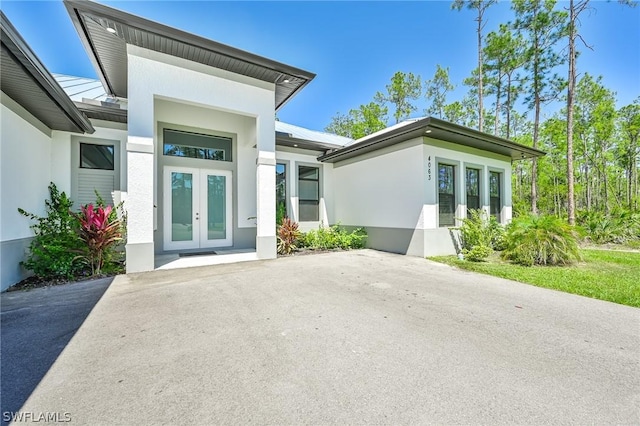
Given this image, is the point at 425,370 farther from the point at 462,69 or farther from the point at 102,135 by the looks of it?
the point at 462,69

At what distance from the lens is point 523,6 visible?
14.2m

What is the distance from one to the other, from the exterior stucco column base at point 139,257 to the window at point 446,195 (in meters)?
7.97

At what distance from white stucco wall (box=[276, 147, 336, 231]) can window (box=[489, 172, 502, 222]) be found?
6.02 meters

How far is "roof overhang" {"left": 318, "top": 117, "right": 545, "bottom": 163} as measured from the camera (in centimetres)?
709

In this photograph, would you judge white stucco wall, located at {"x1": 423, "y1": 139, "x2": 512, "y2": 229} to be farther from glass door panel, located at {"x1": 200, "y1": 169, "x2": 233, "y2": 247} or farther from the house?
glass door panel, located at {"x1": 200, "y1": 169, "x2": 233, "y2": 247}

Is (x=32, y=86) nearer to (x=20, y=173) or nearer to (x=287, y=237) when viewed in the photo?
(x=20, y=173)

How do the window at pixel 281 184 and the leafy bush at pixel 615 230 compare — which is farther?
the leafy bush at pixel 615 230

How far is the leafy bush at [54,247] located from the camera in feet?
16.6

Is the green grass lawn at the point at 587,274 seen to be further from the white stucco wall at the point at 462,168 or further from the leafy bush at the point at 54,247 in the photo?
the leafy bush at the point at 54,247

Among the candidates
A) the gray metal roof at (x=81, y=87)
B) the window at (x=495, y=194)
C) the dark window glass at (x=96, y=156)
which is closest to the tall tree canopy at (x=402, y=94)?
the window at (x=495, y=194)

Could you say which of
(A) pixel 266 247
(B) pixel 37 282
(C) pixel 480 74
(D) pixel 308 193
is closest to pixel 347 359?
(A) pixel 266 247

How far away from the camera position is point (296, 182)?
1007 centimetres

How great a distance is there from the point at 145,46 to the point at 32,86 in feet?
6.98

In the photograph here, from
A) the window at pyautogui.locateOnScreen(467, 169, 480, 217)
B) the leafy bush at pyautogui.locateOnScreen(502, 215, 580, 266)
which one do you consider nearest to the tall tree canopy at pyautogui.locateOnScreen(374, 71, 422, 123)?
the window at pyautogui.locateOnScreen(467, 169, 480, 217)
